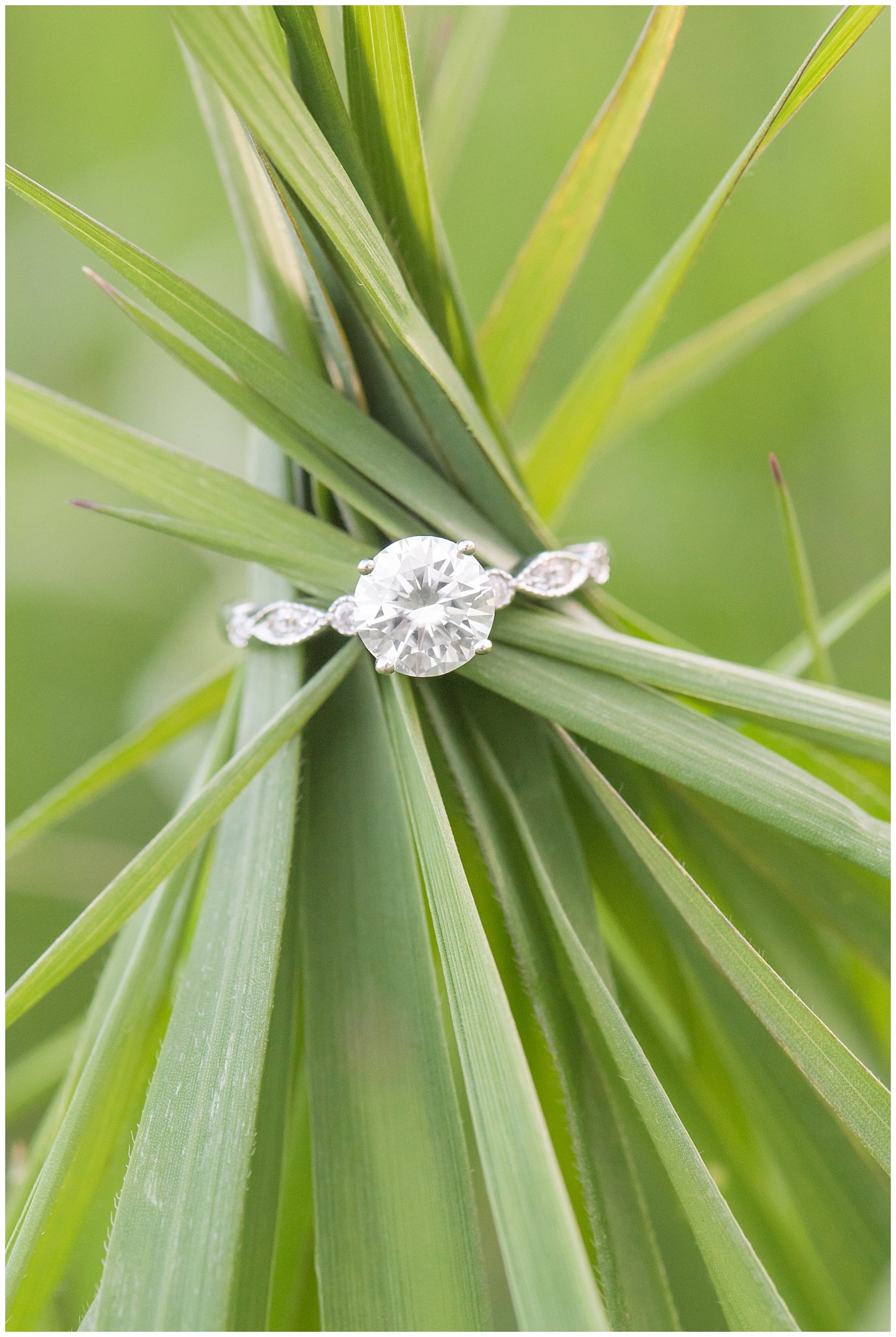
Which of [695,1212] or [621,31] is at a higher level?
[621,31]

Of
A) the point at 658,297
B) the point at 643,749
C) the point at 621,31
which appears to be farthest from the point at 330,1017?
the point at 621,31

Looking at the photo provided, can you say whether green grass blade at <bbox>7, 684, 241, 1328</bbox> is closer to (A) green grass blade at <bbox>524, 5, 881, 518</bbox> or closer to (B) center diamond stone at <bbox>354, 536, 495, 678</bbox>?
(B) center diamond stone at <bbox>354, 536, 495, 678</bbox>

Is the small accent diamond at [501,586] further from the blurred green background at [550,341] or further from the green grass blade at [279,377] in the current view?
the blurred green background at [550,341]

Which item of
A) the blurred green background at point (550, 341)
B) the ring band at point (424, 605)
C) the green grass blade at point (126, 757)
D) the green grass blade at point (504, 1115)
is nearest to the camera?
the green grass blade at point (504, 1115)

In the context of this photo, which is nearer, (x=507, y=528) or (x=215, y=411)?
(x=507, y=528)

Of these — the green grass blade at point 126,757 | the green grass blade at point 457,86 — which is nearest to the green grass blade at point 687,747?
the green grass blade at point 126,757

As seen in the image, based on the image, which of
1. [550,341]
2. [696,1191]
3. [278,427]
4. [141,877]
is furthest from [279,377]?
[550,341]

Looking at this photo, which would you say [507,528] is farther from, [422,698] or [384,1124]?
[384,1124]
